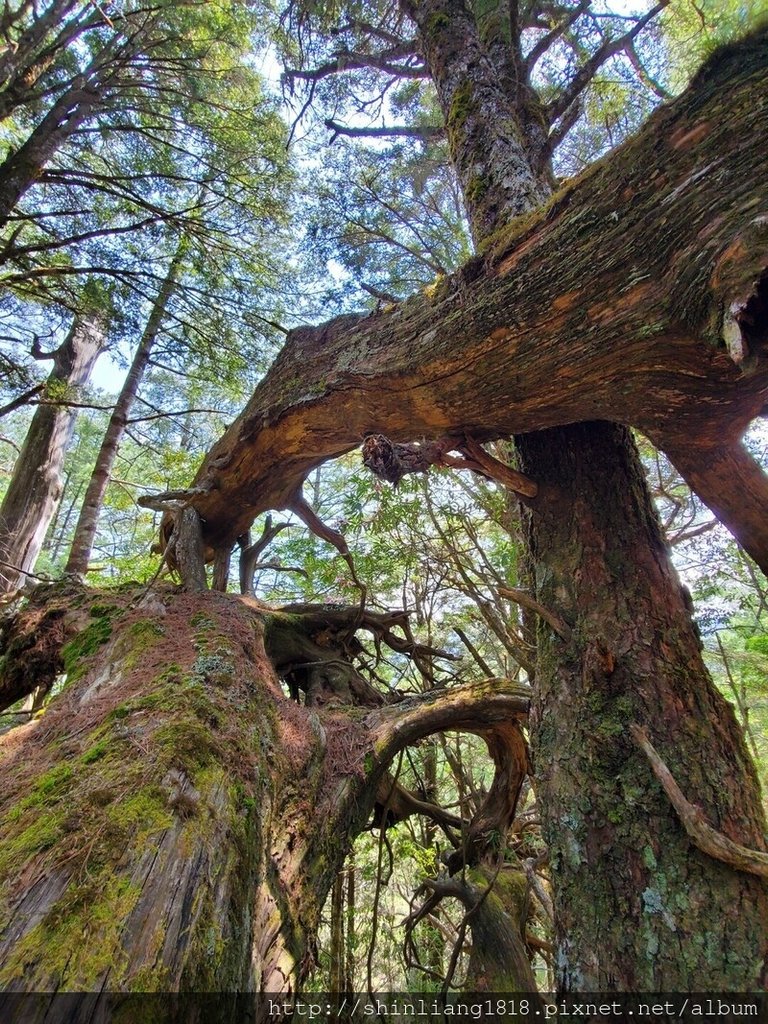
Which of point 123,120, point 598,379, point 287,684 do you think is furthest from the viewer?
point 123,120

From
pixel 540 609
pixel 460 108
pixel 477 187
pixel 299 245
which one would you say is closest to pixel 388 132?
pixel 299 245

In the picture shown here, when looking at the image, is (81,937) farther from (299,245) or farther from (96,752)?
(299,245)

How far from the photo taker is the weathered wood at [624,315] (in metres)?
1.32

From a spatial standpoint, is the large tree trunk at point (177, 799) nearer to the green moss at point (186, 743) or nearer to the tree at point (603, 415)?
the green moss at point (186, 743)

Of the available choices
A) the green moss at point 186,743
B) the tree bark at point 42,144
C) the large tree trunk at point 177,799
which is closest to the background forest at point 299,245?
the tree bark at point 42,144

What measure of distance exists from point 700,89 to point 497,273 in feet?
2.52

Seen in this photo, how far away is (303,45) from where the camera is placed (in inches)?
202

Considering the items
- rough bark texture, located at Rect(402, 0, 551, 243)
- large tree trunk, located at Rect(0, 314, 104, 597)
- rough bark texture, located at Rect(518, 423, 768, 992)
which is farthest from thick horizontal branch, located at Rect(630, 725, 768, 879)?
large tree trunk, located at Rect(0, 314, 104, 597)

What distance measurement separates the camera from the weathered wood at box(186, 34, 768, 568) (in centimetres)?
132

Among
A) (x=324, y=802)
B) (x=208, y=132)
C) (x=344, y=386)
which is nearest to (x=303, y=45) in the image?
(x=208, y=132)

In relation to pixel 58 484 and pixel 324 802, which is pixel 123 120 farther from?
pixel 324 802

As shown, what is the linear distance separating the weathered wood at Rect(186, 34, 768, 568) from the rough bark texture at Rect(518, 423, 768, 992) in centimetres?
39

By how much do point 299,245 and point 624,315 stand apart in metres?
5.36

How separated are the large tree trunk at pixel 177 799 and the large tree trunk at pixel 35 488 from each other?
300cm
